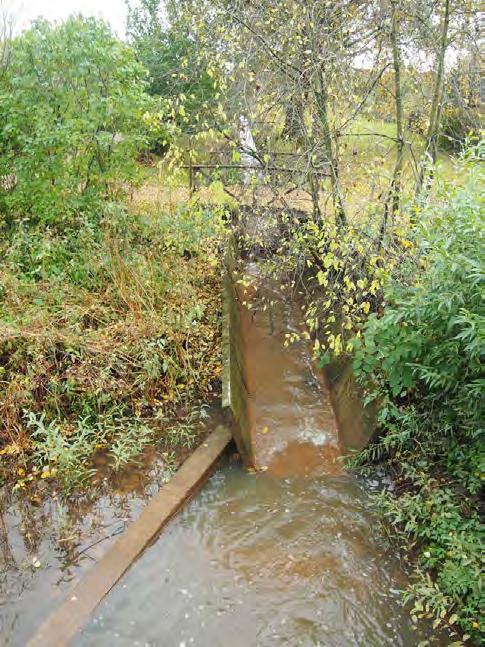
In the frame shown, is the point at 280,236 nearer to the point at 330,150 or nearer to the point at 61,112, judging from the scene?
the point at 330,150

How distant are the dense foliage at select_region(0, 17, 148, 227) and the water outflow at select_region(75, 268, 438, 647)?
4.47m

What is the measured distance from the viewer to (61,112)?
6.81m

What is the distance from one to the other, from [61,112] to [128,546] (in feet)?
18.4

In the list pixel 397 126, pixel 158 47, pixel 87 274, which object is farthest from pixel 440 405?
pixel 158 47

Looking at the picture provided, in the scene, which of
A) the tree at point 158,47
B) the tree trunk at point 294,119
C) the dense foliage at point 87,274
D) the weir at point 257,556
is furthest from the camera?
the tree at point 158,47

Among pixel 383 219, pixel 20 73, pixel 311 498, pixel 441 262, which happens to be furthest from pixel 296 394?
pixel 20 73

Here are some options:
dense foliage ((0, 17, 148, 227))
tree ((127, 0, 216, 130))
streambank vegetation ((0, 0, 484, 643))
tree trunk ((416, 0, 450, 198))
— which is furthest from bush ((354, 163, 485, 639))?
tree ((127, 0, 216, 130))

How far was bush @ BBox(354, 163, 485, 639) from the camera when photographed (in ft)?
11.2

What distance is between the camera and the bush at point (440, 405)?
3.41m

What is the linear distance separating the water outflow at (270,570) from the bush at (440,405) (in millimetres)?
306

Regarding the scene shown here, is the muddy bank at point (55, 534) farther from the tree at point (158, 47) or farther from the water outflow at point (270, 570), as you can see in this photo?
the tree at point (158, 47)

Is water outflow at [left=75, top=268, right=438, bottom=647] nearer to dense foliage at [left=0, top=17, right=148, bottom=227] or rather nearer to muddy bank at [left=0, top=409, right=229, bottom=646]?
muddy bank at [left=0, top=409, right=229, bottom=646]

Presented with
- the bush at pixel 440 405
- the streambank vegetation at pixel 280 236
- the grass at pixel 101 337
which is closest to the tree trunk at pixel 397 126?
the streambank vegetation at pixel 280 236

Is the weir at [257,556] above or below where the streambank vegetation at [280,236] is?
below
